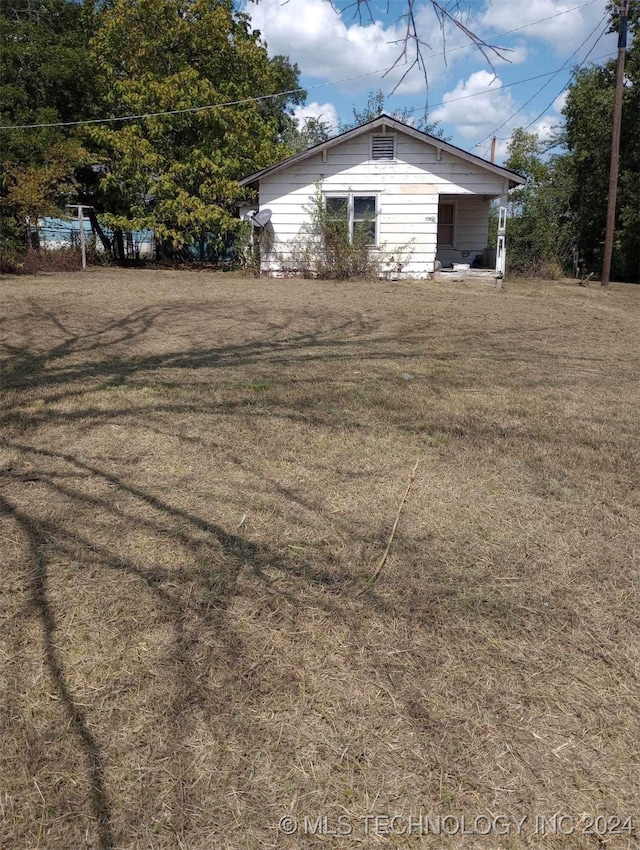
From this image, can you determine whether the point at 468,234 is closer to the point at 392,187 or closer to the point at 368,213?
the point at 392,187

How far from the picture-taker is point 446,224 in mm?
19562

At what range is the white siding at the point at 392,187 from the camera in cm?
1620

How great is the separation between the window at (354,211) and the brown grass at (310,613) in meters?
12.1

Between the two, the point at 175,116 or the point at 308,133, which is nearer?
the point at 175,116

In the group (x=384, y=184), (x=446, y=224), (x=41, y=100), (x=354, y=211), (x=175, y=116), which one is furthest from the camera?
(x=446, y=224)

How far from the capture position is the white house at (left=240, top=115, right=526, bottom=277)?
52.7 ft

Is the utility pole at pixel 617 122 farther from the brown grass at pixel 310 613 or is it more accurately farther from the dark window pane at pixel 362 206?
the brown grass at pixel 310 613

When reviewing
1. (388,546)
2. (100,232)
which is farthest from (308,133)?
(388,546)

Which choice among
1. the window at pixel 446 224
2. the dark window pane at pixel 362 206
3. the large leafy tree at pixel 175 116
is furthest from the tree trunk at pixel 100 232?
the window at pixel 446 224

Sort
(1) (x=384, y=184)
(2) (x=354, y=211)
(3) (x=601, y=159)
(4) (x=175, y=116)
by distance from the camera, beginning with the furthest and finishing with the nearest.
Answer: (3) (x=601, y=159) → (4) (x=175, y=116) → (2) (x=354, y=211) → (1) (x=384, y=184)

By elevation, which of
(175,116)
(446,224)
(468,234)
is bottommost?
(468,234)

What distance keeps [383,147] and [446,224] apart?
4211 millimetres

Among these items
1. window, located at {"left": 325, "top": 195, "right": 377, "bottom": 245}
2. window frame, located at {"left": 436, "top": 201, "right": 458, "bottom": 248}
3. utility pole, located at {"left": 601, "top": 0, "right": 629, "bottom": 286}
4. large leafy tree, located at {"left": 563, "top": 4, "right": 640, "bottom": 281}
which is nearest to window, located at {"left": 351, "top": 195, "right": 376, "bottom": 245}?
window, located at {"left": 325, "top": 195, "right": 377, "bottom": 245}

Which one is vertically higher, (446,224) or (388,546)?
(446,224)
